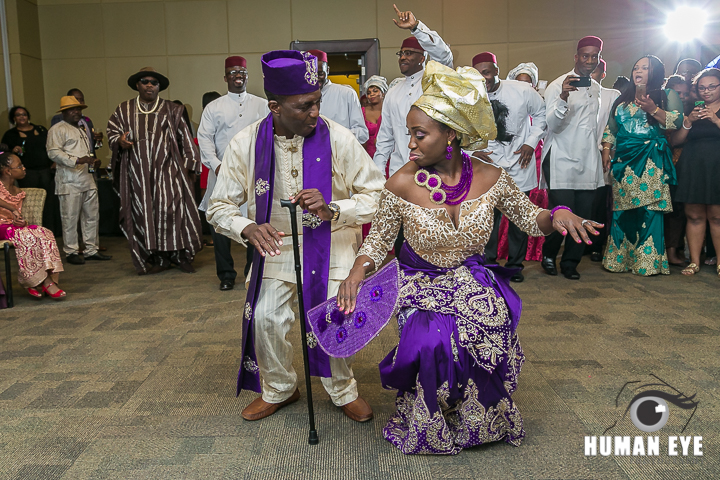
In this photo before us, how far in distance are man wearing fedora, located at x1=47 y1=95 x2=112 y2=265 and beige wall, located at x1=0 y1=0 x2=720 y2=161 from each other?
2.62 metres

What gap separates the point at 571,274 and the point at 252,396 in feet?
10.9

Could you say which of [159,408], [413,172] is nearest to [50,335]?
[159,408]

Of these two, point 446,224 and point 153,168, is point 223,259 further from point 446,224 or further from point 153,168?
point 446,224

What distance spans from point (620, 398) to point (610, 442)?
1.48 ft

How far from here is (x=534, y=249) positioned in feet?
20.0

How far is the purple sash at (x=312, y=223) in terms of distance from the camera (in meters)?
2.50

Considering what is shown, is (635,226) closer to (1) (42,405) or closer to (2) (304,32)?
(1) (42,405)

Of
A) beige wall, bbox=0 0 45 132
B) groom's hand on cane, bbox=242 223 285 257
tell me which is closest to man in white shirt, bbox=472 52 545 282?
groom's hand on cane, bbox=242 223 285 257

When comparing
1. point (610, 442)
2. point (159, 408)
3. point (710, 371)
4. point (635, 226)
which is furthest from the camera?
point (635, 226)

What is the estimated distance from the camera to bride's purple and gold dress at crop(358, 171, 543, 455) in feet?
7.00

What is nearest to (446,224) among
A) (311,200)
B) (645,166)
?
(311,200)

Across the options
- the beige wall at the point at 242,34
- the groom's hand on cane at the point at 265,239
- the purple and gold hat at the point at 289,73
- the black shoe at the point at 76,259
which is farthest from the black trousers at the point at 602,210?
the black shoe at the point at 76,259

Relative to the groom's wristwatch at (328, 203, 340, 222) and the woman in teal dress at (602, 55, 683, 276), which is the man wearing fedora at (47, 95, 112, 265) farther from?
the woman in teal dress at (602, 55, 683, 276)

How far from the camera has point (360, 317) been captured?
2260mm
